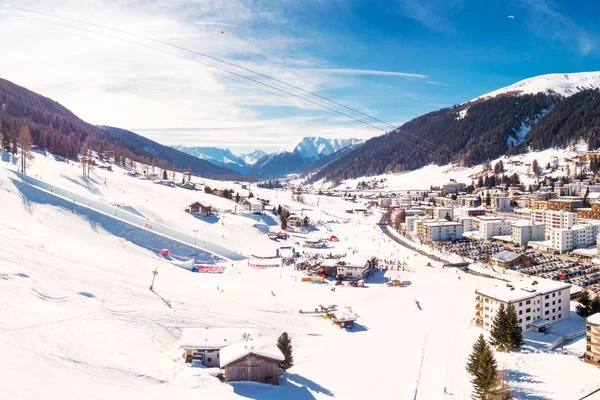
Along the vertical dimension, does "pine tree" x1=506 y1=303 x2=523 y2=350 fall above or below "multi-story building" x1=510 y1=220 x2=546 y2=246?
below

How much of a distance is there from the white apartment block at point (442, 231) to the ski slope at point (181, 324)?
A: 19707 mm

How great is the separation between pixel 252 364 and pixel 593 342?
539 inches

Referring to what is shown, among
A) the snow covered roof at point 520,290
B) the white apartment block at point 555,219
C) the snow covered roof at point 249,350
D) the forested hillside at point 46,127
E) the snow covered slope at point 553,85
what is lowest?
the snow covered roof at point 249,350

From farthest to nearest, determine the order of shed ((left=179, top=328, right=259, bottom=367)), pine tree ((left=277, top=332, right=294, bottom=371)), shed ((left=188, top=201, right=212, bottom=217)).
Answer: shed ((left=188, top=201, right=212, bottom=217)) < pine tree ((left=277, top=332, right=294, bottom=371)) < shed ((left=179, top=328, right=259, bottom=367))

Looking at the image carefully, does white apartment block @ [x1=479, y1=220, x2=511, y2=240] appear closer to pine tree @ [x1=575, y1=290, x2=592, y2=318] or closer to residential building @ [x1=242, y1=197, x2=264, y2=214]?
residential building @ [x1=242, y1=197, x2=264, y2=214]

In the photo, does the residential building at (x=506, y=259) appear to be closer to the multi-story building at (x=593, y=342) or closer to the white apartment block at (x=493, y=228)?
the white apartment block at (x=493, y=228)

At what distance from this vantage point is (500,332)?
17938 mm

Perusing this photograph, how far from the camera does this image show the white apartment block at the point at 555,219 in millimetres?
47531

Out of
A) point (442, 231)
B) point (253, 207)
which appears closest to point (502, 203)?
point (442, 231)

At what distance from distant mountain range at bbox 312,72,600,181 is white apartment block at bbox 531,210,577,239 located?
49.6 metres

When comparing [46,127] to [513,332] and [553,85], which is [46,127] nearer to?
[513,332]

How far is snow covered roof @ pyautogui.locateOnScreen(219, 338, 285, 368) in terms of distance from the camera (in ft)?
43.0

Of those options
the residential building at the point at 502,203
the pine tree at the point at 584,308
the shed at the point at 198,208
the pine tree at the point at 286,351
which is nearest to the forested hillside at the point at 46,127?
the shed at the point at 198,208

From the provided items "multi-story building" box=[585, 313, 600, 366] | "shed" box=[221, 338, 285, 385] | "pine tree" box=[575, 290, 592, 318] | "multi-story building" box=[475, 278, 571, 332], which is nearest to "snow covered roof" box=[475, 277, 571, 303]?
"multi-story building" box=[475, 278, 571, 332]
